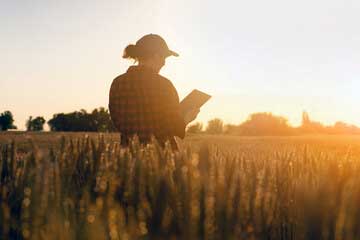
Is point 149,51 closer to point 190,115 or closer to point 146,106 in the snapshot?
point 146,106

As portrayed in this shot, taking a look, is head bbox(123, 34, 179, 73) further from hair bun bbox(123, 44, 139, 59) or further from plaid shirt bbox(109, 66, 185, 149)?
plaid shirt bbox(109, 66, 185, 149)

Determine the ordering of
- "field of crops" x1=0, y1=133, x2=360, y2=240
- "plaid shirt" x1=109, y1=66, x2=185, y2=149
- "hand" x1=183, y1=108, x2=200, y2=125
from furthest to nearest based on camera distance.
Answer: "hand" x1=183, y1=108, x2=200, y2=125, "plaid shirt" x1=109, y1=66, x2=185, y2=149, "field of crops" x1=0, y1=133, x2=360, y2=240

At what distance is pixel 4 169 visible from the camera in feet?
7.27

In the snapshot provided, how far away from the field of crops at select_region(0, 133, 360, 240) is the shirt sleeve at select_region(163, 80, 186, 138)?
5.74 meters

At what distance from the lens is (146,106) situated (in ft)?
26.4

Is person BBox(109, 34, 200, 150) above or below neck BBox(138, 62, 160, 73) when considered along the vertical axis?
below

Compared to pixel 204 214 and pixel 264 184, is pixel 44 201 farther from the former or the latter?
pixel 264 184

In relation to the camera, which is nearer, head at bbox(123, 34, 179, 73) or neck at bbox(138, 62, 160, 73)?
neck at bbox(138, 62, 160, 73)

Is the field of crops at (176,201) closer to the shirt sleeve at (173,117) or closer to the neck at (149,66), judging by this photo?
the shirt sleeve at (173,117)

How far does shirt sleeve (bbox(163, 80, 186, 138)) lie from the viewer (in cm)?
785

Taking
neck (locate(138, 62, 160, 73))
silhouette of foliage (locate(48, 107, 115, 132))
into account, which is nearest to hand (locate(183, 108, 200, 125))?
neck (locate(138, 62, 160, 73))

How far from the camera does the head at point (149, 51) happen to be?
8.43 m

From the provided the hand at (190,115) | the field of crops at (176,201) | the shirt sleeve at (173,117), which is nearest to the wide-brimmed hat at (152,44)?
the shirt sleeve at (173,117)

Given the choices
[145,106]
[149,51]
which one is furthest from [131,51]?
[145,106]
